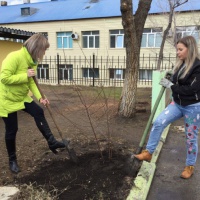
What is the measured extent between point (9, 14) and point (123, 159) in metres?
26.0

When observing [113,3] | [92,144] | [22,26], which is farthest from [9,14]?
[92,144]

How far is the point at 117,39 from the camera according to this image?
20.6 metres

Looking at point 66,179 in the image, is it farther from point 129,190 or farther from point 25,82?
point 25,82

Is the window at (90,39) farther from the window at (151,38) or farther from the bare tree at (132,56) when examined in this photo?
the bare tree at (132,56)

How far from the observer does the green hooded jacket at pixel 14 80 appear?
3.01m

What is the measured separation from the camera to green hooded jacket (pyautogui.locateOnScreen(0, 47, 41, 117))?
3014mm

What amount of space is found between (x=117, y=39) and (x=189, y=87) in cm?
1832

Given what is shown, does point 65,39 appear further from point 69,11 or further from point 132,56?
point 132,56

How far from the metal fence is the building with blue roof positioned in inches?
7.4

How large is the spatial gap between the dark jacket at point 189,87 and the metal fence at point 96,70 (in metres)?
14.5

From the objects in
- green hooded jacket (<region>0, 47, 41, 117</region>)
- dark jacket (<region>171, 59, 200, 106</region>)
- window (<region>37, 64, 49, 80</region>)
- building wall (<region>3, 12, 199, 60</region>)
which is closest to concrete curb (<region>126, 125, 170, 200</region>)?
dark jacket (<region>171, 59, 200, 106</region>)

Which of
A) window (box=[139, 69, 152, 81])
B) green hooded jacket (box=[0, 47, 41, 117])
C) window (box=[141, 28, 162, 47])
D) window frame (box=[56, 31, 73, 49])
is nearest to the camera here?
green hooded jacket (box=[0, 47, 41, 117])

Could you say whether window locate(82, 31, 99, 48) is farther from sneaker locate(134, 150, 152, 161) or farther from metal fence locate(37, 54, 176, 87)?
sneaker locate(134, 150, 152, 161)

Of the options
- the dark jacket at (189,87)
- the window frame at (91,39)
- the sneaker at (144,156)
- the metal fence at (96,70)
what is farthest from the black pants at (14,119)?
the window frame at (91,39)
